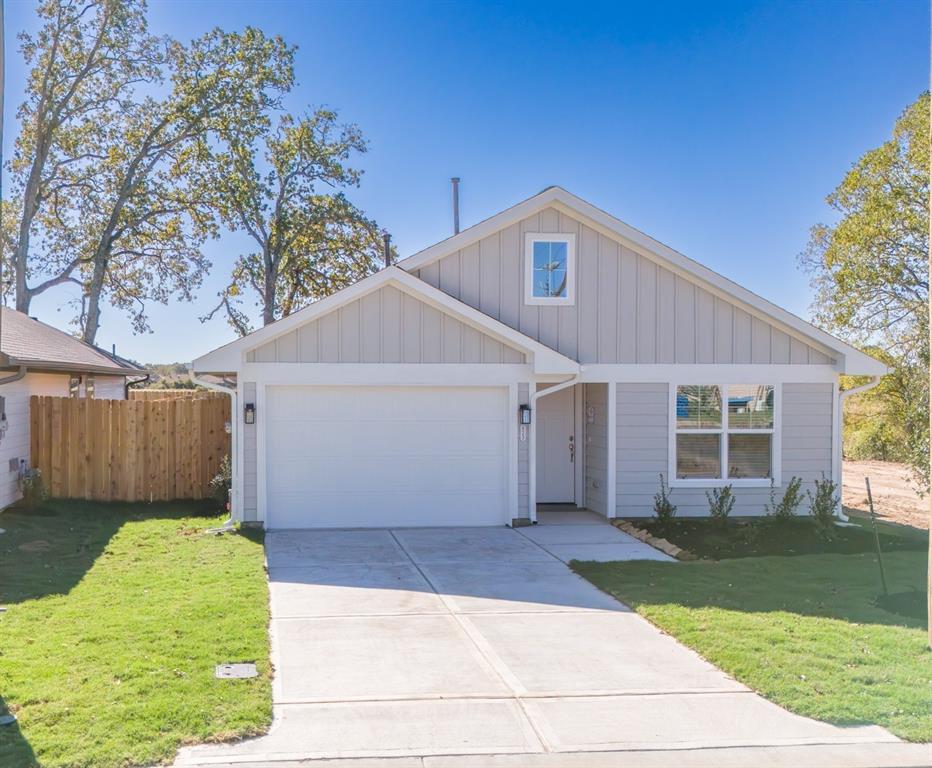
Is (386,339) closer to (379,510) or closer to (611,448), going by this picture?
(379,510)

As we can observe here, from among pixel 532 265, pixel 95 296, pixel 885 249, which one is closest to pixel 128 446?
pixel 532 265

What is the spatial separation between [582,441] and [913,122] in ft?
47.0

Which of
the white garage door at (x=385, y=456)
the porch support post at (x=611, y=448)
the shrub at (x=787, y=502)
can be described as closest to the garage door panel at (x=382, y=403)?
the white garage door at (x=385, y=456)

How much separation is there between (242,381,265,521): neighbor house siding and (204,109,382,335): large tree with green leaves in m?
18.6

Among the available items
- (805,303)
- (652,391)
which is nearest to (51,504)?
(652,391)

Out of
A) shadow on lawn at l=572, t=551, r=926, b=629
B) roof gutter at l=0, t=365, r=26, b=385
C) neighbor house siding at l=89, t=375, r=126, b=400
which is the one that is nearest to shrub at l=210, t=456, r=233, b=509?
roof gutter at l=0, t=365, r=26, b=385

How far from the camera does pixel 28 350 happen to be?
44.6 feet

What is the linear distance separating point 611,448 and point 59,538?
7781mm

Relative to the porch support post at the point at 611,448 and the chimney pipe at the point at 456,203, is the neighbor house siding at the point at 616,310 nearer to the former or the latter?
the porch support post at the point at 611,448

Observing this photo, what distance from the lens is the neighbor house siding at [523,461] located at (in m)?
12.6

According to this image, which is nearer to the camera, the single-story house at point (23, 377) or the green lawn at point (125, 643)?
the green lawn at point (125, 643)

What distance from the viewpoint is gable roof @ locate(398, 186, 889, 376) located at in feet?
42.5

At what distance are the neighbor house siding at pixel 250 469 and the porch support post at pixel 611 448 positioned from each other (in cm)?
512

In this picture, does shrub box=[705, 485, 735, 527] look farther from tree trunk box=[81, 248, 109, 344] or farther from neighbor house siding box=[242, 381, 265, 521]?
tree trunk box=[81, 248, 109, 344]
